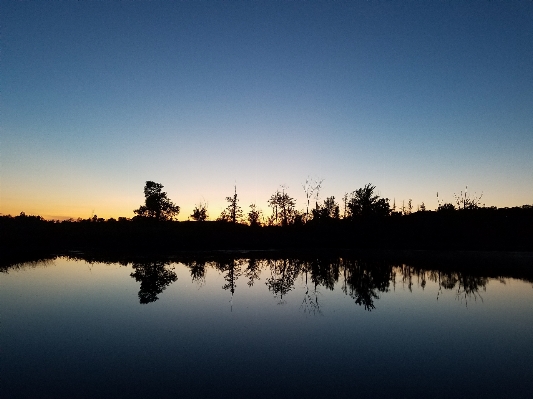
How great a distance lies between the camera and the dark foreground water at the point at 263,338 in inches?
340

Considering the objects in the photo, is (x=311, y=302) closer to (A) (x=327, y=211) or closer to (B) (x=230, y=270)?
(B) (x=230, y=270)

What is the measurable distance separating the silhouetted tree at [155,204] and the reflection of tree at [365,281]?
239ft

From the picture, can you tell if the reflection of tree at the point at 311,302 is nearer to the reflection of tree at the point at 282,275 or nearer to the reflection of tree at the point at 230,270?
the reflection of tree at the point at 282,275

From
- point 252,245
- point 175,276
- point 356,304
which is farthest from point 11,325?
point 252,245

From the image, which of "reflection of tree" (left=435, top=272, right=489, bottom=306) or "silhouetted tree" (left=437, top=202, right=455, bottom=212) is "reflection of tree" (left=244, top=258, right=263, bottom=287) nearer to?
"reflection of tree" (left=435, top=272, right=489, bottom=306)

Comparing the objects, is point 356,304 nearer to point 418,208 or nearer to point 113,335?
point 113,335

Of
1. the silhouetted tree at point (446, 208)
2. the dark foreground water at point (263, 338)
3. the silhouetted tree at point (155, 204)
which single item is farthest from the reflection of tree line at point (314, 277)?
the silhouetted tree at point (155, 204)

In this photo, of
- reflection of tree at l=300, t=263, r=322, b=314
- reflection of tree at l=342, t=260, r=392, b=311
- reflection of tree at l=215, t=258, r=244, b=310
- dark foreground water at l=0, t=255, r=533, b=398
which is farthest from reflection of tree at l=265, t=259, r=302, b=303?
reflection of tree at l=342, t=260, r=392, b=311

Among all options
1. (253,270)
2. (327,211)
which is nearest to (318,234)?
(327,211)

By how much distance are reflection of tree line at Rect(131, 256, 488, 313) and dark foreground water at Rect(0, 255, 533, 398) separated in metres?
0.22

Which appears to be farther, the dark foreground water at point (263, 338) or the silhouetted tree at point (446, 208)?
the silhouetted tree at point (446, 208)

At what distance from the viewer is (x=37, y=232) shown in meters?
53.7

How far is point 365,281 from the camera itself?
2556cm

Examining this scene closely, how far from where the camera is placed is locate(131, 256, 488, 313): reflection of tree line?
21.0 metres
